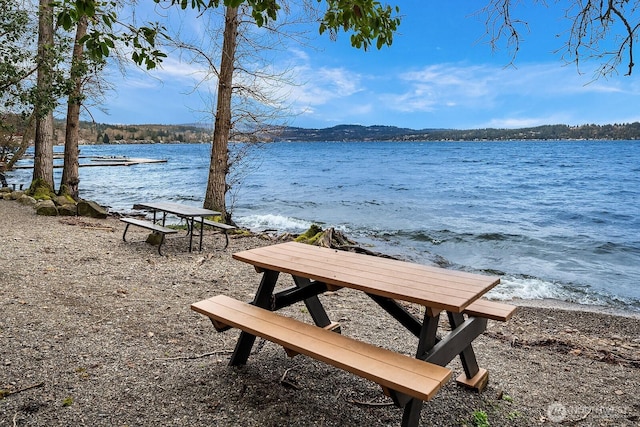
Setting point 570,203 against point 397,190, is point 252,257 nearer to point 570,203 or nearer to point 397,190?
point 570,203

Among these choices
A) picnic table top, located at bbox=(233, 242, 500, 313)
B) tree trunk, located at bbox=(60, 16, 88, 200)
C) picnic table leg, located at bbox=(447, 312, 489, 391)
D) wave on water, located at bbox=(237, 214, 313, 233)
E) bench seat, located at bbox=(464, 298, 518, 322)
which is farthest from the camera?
→ wave on water, located at bbox=(237, 214, 313, 233)

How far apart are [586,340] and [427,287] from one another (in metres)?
3.61

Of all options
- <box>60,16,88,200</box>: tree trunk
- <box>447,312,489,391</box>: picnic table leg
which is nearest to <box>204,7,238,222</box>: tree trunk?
<box>60,16,88,200</box>: tree trunk

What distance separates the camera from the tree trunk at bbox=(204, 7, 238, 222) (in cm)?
991

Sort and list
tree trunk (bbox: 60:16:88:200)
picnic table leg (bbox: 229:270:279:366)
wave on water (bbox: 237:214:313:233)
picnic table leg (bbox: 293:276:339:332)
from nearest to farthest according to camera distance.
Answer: picnic table leg (bbox: 229:270:279:366)
picnic table leg (bbox: 293:276:339:332)
tree trunk (bbox: 60:16:88:200)
wave on water (bbox: 237:214:313:233)

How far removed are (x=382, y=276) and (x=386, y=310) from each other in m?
0.29

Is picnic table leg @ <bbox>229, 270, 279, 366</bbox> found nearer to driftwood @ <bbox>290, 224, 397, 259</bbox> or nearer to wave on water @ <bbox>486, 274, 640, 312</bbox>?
wave on water @ <bbox>486, 274, 640, 312</bbox>

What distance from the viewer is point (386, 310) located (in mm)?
3061

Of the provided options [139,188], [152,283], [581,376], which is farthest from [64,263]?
[139,188]

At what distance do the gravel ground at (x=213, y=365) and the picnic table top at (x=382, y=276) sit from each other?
2.82 feet

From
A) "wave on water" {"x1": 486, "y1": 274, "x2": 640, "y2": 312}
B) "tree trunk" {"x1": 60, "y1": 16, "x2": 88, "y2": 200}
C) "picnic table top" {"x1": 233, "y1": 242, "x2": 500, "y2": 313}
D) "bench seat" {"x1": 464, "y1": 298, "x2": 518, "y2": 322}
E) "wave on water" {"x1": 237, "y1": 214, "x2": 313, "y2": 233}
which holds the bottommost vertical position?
"wave on water" {"x1": 486, "y1": 274, "x2": 640, "y2": 312}

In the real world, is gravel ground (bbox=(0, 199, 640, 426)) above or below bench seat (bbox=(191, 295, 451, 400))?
below

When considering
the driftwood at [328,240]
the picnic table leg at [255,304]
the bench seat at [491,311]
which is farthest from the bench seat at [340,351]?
the driftwood at [328,240]

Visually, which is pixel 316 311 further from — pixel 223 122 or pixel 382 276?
pixel 223 122
